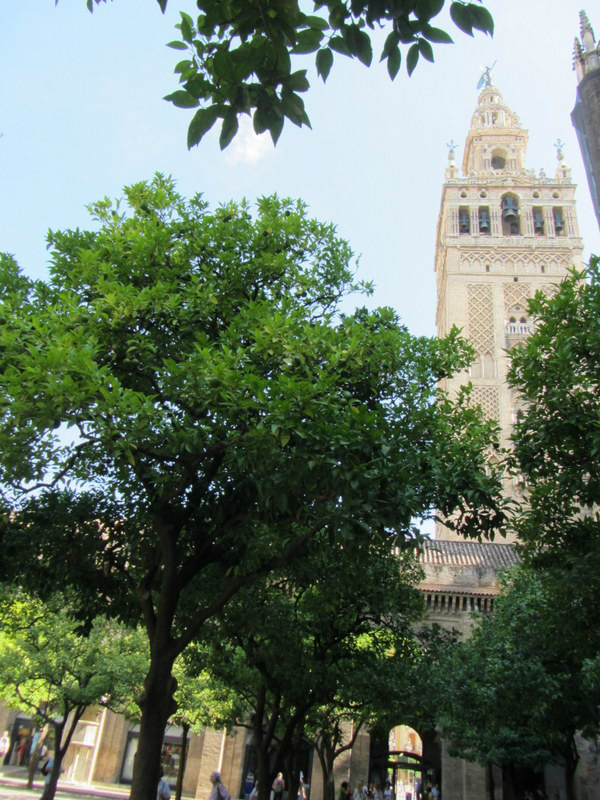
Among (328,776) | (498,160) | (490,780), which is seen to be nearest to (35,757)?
(328,776)

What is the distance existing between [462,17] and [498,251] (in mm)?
42878

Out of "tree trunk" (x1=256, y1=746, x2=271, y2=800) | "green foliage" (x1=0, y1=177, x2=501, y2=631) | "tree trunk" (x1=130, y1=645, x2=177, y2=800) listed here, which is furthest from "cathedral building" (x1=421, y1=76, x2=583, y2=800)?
"tree trunk" (x1=130, y1=645, x2=177, y2=800)

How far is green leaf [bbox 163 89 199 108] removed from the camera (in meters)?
3.66

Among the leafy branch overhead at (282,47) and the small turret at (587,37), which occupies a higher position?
the small turret at (587,37)

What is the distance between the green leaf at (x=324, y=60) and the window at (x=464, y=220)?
44.3 metres

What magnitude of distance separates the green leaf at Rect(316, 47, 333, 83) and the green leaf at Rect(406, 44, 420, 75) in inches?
17.3

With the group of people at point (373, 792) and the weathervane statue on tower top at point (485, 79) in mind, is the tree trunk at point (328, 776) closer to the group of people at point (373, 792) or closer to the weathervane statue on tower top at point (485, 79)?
the group of people at point (373, 792)

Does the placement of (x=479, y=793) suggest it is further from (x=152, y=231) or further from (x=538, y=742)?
(x=152, y=231)

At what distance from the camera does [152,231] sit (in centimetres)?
1001

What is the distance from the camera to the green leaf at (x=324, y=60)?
11.9 ft

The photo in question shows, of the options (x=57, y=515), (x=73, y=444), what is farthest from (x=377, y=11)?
(x=57, y=515)

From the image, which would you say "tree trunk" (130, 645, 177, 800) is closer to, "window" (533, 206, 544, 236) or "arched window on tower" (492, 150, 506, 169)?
"window" (533, 206, 544, 236)

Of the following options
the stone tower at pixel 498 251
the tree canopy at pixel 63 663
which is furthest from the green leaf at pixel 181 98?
the stone tower at pixel 498 251

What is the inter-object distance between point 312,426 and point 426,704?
37.6 feet
